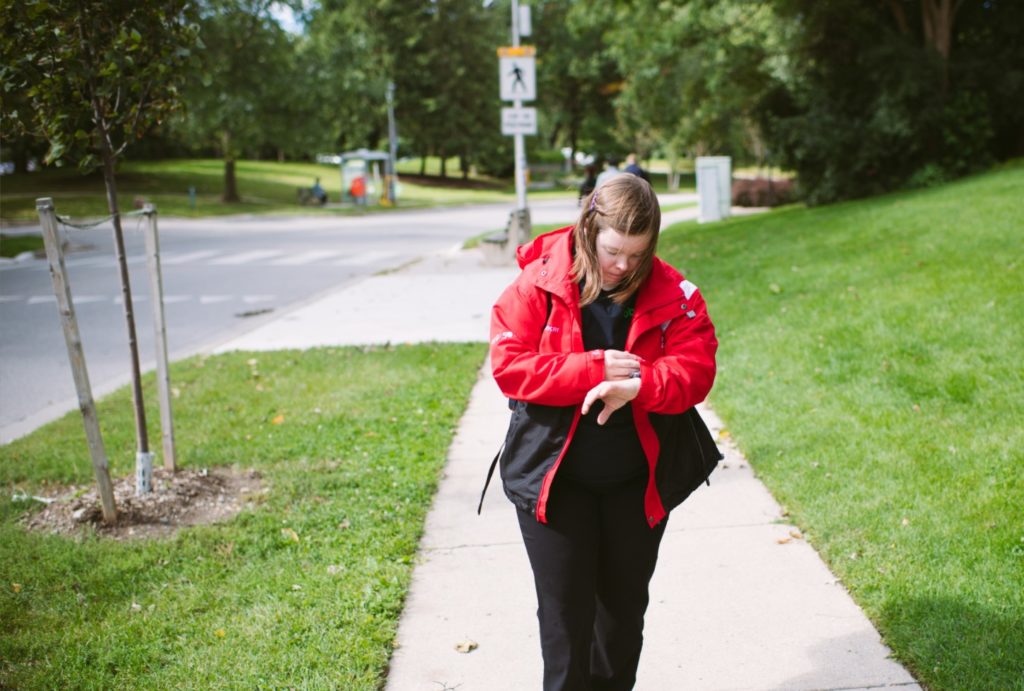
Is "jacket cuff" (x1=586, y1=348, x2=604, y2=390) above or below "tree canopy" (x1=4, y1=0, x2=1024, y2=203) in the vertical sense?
below

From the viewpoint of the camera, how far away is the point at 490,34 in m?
54.0

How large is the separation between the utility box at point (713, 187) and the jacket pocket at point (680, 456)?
61.7 feet

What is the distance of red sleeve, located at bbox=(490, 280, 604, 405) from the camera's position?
2.38 metres

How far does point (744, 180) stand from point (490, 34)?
30.1 m

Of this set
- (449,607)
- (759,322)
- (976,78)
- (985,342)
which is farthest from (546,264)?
(976,78)

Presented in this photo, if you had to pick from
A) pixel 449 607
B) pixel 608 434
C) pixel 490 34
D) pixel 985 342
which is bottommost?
pixel 449 607

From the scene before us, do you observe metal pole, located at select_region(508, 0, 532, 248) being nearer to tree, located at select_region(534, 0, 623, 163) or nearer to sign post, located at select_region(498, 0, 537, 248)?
sign post, located at select_region(498, 0, 537, 248)

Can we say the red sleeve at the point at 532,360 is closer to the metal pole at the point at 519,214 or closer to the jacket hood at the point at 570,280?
the jacket hood at the point at 570,280

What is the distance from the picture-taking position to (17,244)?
22.0m

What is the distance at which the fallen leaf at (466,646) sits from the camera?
353 cm

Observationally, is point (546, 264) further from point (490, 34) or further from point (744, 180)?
point (490, 34)

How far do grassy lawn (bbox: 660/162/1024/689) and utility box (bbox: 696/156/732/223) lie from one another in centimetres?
940

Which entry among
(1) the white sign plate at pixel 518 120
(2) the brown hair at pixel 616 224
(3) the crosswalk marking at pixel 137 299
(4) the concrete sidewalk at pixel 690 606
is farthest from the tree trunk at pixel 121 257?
(1) the white sign plate at pixel 518 120

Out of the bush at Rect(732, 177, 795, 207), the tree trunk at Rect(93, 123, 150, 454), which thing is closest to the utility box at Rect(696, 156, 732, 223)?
the bush at Rect(732, 177, 795, 207)
